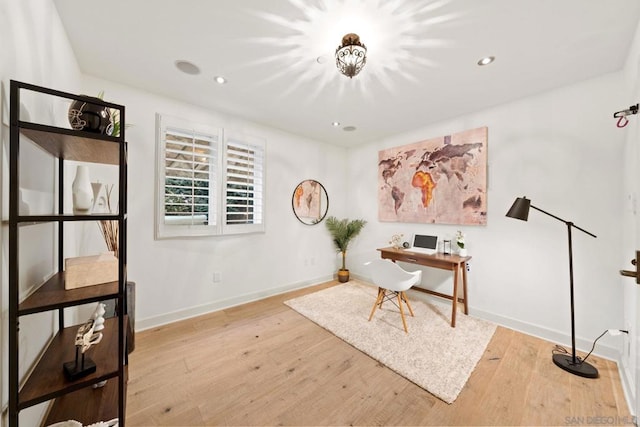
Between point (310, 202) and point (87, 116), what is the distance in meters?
3.14

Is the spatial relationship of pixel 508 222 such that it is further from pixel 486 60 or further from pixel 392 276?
pixel 486 60

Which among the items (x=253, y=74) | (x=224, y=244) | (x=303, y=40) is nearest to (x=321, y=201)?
(x=224, y=244)

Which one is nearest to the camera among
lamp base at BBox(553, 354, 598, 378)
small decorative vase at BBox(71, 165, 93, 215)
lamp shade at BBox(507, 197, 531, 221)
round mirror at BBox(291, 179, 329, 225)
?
small decorative vase at BBox(71, 165, 93, 215)

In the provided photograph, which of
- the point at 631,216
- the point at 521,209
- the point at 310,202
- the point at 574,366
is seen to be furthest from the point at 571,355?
the point at 310,202

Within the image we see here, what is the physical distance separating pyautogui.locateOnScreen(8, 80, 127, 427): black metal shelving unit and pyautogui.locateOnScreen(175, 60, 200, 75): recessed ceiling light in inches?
43.9

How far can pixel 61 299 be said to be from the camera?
1.06 m

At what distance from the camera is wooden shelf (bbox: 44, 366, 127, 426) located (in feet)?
4.73

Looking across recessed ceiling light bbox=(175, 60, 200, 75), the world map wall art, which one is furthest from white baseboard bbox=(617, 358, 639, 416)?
recessed ceiling light bbox=(175, 60, 200, 75)

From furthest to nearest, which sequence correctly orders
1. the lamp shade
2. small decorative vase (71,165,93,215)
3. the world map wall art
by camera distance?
the world map wall art < the lamp shade < small decorative vase (71,165,93,215)

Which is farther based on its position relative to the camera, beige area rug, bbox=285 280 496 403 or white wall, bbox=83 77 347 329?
white wall, bbox=83 77 347 329

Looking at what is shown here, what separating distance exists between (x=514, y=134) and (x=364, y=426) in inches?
122

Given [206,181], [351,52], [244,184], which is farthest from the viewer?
[244,184]

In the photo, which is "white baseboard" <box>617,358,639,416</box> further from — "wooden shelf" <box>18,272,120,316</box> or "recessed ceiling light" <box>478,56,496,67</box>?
"wooden shelf" <box>18,272,120,316</box>

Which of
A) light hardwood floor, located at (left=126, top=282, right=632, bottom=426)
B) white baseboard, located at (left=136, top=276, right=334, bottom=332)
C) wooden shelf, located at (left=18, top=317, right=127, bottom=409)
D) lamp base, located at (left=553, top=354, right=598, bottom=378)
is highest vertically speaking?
wooden shelf, located at (left=18, top=317, right=127, bottom=409)
